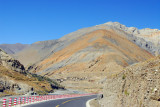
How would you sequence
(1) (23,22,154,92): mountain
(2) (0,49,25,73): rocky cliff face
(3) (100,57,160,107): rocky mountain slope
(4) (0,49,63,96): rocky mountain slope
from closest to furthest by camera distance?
(3) (100,57,160,107): rocky mountain slope, (4) (0,49,63,96): rocky mountain slope, (2) (0,49,25,73): rocky cliff face, (1) (23,22,154,92): mountain

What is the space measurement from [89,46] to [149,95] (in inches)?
5010

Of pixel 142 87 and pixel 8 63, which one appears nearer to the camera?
pixel 142 87

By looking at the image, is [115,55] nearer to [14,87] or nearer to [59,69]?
[59,69]

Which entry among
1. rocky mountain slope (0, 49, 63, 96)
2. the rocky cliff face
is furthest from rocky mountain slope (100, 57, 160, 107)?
the rocky cliff face

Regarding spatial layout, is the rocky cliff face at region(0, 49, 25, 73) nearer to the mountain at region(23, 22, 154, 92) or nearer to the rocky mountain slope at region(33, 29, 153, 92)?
the mountain at region(23, 22, 154, 92)

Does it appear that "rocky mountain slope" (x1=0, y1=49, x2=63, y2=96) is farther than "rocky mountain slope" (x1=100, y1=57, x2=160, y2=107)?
Yes

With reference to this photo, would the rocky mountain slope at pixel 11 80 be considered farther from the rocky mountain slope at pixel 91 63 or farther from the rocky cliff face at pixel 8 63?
the rocky mountain slope at pixel 91 63

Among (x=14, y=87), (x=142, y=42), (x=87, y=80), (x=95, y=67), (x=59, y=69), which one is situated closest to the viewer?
(x=14, y=87)

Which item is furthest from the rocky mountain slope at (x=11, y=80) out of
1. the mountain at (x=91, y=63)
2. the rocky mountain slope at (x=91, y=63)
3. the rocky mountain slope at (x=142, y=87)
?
the rocky mountain slope at (x=91, y=63)

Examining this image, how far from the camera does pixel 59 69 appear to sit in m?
122

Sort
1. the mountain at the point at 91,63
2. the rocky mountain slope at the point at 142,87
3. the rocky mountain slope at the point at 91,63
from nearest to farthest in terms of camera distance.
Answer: the rocky mountain slope at the point at 142,87 → the mountain at the point at 91,63 → the rocky mountain slope at the point at 91,63

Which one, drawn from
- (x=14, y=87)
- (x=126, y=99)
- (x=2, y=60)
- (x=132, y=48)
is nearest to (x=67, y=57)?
(x=132, y=48)

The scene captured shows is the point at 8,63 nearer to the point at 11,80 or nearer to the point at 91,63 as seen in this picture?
the point at 11,80

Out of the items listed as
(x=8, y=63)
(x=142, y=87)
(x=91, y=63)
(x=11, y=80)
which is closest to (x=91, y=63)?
(x=91, y=63)
